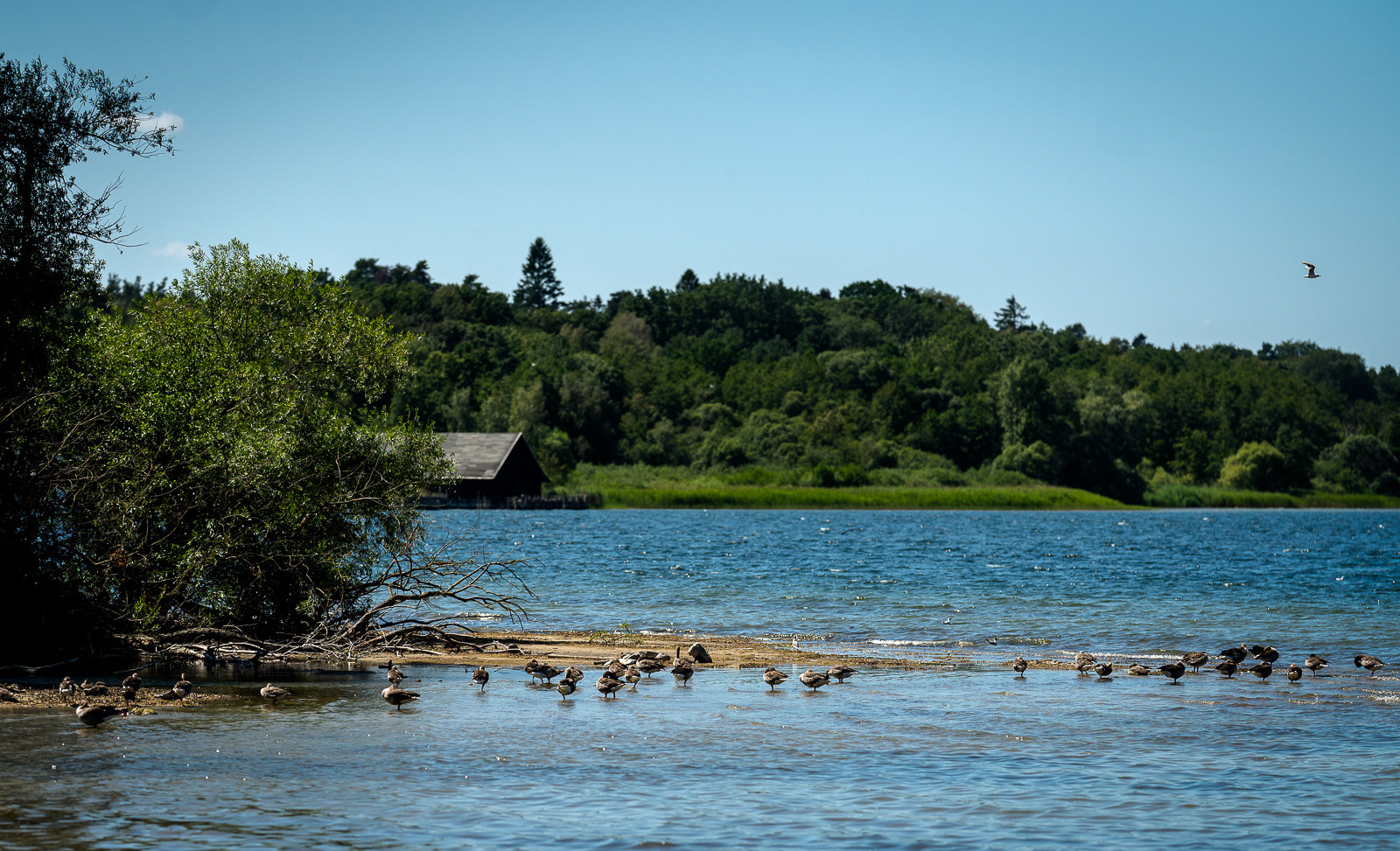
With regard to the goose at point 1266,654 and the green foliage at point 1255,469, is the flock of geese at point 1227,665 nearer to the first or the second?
the goose at point 1266,654

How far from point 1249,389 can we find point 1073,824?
159119 millimetres

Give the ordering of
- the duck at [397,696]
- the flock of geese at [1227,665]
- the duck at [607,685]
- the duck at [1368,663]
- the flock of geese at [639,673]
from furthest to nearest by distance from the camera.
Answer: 1. the duck at [1368,663]
2. the flock of geese at [1227,665]
3. the duck at [607,685]
4. the duck at [397,696]
5. the flock of geese at [639,673]

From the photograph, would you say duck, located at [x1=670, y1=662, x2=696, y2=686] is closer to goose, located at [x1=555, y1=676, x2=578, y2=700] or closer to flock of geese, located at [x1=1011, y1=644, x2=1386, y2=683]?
goose, located at [x1=555, y1=676, x2=578, y2=700]

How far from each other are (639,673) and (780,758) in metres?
5.53

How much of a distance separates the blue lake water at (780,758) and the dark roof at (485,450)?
7089cm

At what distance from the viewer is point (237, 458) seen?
18359 mm

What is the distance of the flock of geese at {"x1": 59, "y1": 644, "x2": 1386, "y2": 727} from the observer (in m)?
15.7

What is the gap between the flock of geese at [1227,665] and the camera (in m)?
19.7

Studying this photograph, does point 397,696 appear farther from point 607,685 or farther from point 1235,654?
point 1235,654

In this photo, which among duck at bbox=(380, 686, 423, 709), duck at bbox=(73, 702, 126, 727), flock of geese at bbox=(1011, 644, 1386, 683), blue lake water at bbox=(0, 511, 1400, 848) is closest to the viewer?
blue lake water at bbox=(0, 511, 1400, 848)

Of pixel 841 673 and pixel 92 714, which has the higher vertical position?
pixel 92 714

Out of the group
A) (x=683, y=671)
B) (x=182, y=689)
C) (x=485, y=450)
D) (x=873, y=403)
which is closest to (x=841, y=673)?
(x=683, y=671)

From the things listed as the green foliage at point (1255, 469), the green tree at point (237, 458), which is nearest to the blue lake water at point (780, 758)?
the green tree at point (237, 458)

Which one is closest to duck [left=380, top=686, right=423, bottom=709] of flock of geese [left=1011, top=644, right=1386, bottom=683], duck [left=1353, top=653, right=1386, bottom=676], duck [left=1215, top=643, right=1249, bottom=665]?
flock of geese [left=1011, top=644, right=1386, bottom=683]
